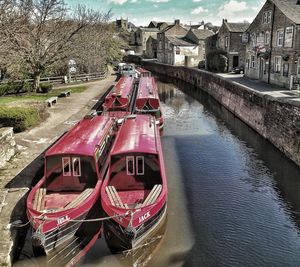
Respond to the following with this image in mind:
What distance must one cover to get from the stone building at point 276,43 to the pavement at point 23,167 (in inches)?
727

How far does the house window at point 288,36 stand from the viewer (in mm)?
32838

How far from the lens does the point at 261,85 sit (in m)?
35.6

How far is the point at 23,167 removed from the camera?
56.2 ft

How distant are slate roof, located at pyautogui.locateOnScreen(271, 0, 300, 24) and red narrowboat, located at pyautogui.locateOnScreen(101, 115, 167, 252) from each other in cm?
2385

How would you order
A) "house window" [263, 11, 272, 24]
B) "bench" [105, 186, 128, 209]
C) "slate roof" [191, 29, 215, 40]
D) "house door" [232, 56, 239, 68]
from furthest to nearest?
1. "slate roof" [191, 29, 215, 40]
2. "house door" [232, 56, 239, 68]
3. "house window" [263, 11, 272, 24]
4. "bench" [105, 186, 128, 209]

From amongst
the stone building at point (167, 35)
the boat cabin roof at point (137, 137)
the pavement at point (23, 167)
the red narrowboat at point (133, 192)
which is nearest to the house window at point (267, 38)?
the pavement at point (23, 167)

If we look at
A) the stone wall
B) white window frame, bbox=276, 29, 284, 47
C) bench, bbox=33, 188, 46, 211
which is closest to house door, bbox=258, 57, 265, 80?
white window frame, bbox=276, 29, 284, 47

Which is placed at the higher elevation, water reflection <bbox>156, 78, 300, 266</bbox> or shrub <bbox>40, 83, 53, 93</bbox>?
shrub <bbox>40, 83, 53, 93</bbox>

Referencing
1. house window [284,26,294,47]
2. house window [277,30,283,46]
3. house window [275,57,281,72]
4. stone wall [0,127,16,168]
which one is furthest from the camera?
house window [275,57,281,72]

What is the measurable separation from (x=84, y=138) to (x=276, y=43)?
2749 cm

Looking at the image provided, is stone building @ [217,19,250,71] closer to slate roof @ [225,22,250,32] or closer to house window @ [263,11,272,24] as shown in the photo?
slate roof @ [225,22,250,32]

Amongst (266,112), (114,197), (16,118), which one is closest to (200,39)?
(266,112)

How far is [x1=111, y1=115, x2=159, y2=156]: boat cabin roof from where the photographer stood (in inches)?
568

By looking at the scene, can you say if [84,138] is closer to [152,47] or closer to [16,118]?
[16,118]
